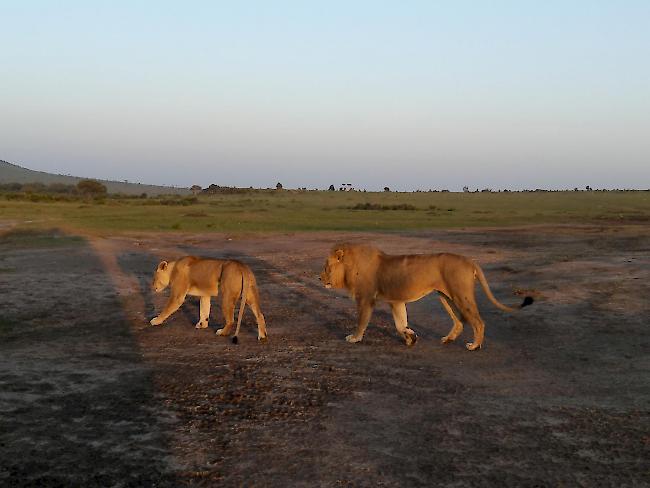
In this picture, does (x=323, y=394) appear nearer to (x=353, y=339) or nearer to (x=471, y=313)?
(x=353, y=339)

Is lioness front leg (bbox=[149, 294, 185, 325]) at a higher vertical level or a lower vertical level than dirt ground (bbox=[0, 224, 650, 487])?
higher

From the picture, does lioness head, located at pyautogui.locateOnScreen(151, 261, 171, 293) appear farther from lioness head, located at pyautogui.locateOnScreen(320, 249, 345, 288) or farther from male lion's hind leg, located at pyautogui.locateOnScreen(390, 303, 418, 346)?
male lion's hind leg, located at pyautogui.locateOnScreen(390, 303, 418, 346)

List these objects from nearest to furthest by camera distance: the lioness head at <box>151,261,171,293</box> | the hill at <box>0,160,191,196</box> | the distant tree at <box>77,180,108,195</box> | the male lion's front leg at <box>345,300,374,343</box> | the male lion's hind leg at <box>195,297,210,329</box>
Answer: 1. the male lion's front leg at <box>345,300,374,343</box>
2. the male lion's hind leg at <box>195,297,210,329</box>
3. the lioness head at <box>151,261,171,293</box>
4. the distant tree at <box>77,180,108,195</box>
5. the hill at <box>0,160,191,196</box>

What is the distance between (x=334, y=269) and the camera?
938 cm

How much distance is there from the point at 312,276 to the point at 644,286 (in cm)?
721

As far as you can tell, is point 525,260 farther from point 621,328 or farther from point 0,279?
point 0,279

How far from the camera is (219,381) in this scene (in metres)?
6.98

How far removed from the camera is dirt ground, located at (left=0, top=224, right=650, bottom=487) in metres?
4.76

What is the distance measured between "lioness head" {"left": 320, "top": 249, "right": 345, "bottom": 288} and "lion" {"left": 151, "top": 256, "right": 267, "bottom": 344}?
100 centimetres

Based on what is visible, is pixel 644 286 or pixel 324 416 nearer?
pixel 324 416

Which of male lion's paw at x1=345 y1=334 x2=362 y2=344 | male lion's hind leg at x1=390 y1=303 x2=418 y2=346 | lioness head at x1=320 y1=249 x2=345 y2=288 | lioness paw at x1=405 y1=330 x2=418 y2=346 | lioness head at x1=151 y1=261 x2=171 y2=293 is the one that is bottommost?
male lion's paw at x1=345 y1=334 x2=362 y2=344

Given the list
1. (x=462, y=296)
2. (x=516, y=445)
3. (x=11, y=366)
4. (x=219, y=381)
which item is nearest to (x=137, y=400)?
(x=219, y=381)

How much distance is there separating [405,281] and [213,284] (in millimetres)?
2758

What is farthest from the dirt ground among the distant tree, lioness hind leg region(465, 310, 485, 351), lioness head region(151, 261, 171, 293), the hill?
the hill
